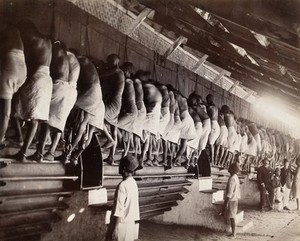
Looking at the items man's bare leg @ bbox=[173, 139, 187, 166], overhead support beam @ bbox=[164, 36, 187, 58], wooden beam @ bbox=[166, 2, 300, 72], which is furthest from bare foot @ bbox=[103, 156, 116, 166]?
overhead support beam @ bbox=[164, 36, 187, 58]

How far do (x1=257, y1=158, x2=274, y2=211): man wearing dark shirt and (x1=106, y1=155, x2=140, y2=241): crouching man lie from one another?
9702 millimetres

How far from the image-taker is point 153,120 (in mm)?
6195

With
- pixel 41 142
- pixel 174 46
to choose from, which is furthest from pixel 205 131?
pixel 41 142

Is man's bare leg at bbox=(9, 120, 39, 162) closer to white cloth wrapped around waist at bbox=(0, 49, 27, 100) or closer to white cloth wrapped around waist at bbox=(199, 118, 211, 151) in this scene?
white cloth wrapped around waist at bbox=(0, 49, 27, 100)

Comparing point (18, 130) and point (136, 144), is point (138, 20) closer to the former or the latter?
point (136, 144)

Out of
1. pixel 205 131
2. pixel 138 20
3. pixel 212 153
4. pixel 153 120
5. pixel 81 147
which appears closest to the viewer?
pixel 81 147

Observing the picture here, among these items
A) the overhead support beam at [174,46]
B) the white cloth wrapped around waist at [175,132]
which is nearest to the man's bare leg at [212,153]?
the white cloth wrapped around waist at [175,132]

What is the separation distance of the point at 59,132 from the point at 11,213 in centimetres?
113

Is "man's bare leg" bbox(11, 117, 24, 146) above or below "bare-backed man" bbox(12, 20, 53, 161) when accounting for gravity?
below

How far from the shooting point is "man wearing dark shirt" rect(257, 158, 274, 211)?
13266 millimetres

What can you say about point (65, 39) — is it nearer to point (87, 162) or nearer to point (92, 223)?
point (87, 162)

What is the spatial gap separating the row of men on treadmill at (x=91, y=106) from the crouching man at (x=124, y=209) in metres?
0.78

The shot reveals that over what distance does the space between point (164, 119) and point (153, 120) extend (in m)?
0.45

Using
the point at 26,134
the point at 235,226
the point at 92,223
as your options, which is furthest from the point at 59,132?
the point at 235,226
